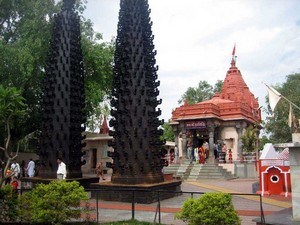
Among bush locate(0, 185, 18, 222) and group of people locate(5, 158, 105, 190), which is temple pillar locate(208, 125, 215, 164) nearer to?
group of people locate(5, 158, 105, 190)

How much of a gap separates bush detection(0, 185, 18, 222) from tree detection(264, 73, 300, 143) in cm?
3386

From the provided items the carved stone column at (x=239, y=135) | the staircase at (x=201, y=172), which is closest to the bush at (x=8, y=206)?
the staircase at (x=201, y=172)

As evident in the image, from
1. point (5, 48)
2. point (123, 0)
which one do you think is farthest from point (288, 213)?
point (5, 48)

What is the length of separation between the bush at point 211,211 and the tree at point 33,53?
1755 centimetres

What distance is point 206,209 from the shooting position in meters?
7.62

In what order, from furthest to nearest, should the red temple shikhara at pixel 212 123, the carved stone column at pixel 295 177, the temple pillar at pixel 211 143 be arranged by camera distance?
the red temple shikhara at pixel 212 123, the temple pillar at pixel 211 143, the carved stone column at pixel 295 177

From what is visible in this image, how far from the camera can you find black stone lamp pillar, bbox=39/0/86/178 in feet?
57.8

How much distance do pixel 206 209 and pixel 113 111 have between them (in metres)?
9.25

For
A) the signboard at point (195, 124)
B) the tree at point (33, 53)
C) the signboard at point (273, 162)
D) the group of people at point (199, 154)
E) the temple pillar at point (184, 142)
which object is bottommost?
the signboard at point (273, 162)

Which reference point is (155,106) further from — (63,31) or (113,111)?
(63,31)

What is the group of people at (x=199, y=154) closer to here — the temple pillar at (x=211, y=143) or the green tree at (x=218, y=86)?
the temple pillar at (x=211, y=143)

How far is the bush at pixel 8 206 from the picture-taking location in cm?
906

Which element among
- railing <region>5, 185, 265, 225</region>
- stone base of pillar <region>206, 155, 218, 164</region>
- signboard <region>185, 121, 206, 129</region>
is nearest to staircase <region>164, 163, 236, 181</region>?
stone base of pillar <region>206, 155, 218, 164</region>

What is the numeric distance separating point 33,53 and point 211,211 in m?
19.1
